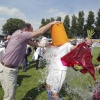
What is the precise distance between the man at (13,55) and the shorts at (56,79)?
71 centimetres

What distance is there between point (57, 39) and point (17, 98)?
8.77ft

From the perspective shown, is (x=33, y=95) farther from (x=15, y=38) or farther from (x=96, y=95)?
(x=15, y=38)

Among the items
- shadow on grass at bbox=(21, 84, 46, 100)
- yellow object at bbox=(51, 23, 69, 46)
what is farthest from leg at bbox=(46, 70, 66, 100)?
shadow on grass at bbox=(21, 84, 46, 100)

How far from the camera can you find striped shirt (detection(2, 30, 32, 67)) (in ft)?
14.5

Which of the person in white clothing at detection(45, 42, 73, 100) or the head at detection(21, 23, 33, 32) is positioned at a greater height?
the head at detection(21, 23, 33, 32)

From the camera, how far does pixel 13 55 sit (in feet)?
14.8

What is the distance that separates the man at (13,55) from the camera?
4402mm

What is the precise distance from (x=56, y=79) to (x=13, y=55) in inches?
38.5

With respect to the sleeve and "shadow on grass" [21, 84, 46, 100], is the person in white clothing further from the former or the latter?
"shadow on grass" [21, 84, 46, 100]

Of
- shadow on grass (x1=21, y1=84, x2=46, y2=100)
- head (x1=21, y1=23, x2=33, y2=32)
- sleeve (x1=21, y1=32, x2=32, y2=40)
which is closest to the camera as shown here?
sleeve (x1=21, y1=32, x2=32, y2=40)

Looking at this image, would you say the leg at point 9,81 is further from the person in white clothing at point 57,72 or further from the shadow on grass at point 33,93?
the shadow on grass at point 33,93

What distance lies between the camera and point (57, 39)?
4.86 meters

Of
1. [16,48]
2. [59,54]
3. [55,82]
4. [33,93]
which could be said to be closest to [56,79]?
[55,82]

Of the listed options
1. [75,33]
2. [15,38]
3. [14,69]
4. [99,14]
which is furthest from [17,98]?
[99,14]
